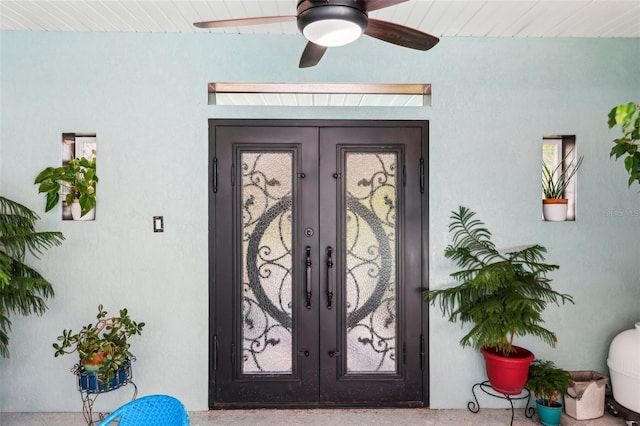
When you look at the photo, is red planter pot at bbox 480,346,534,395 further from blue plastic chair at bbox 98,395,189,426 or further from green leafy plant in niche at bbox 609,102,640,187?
blue plastic chair at bbox 98,395,189,426

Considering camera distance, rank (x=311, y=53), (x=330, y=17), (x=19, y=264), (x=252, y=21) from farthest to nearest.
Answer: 1. (x=19, y=264)
2. (x=311, y=53)
3. (x=252, y=21)
4. (x=330, y=17)

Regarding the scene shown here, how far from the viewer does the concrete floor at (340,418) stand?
2.55 m

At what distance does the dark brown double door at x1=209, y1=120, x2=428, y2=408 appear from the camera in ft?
8.92

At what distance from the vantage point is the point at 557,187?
9.18 feet

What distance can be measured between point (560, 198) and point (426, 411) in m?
1.71

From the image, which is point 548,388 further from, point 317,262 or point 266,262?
point 266,262

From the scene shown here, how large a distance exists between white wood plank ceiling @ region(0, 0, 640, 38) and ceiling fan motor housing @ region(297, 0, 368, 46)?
891 millimetres

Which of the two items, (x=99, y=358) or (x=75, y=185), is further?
(x=75, y=185)

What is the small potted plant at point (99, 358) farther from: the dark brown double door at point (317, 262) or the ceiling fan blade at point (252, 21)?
the ceiling fan blade at point (252, 21)

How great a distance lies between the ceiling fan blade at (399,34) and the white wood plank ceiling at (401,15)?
2.05 feet

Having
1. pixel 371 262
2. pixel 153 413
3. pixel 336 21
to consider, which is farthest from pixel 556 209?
pixel 153 413

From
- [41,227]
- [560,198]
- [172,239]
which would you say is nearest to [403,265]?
[560,198]

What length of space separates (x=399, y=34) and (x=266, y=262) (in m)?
1.65

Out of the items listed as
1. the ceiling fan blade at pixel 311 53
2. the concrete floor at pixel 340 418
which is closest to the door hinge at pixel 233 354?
the concrete floor at pixel 340 418
